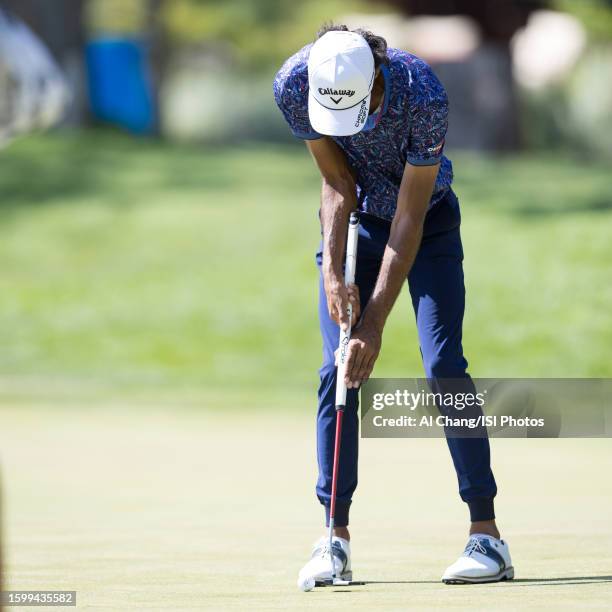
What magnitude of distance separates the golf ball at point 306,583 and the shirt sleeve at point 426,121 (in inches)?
55.5

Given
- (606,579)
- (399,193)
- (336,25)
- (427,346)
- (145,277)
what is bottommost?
(606,579)

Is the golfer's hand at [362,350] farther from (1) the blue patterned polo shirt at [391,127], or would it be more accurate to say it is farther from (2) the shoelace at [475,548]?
(2) the shoelace at [475,548]

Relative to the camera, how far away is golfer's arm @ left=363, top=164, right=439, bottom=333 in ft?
17.6

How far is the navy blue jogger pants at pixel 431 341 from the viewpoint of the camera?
550 centimetres

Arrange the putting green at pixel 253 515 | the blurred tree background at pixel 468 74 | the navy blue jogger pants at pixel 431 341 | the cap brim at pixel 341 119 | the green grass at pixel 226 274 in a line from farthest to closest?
1. the blurred tree background at pixel 468 74
2. the green grass at pixel 226 274
3. the navy blue jogger pants at pixel 431 341
4. the cap brim at pixel 341 119
5. the putting green at pixel 253 515

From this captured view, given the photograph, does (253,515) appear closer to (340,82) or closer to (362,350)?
(362,350)

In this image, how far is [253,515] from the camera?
731 cm

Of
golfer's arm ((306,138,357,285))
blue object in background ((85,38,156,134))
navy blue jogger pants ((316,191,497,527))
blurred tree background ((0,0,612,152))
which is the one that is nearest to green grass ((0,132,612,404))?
blurred tree background ((0,0,612,152))

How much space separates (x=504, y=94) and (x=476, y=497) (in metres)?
19.3

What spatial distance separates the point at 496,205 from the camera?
18750 millimetres

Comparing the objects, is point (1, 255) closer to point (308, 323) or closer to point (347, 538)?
point (308, 323)

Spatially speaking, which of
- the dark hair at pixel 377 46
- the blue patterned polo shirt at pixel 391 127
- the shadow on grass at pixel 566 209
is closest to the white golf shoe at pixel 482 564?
the blue patterned polo shirt at pixel 391 127

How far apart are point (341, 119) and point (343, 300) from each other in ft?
2.09

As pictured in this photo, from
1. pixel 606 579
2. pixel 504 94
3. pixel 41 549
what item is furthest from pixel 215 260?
pixel 606 579
